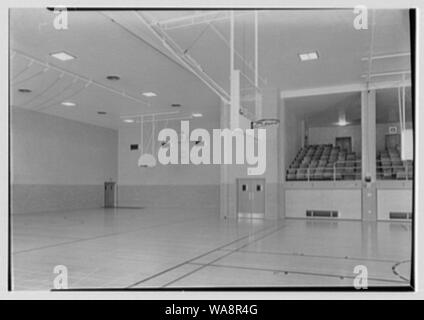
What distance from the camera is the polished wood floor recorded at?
5457 mm

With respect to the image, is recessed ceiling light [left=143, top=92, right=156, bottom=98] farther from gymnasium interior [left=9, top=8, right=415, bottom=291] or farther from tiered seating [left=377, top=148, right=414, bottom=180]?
tiered seating [left=377, top=148, right=414, bottom=180]

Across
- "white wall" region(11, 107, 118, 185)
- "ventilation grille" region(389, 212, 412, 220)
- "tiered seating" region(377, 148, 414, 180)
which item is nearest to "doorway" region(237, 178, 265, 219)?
"ventilation grille" region(389, 212, 412, 220)

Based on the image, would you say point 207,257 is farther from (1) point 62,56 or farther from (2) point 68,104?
(2) point 68,104

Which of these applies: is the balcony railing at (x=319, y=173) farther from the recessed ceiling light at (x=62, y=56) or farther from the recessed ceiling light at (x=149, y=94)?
the recessed ceiling light at (x=62, y=56)

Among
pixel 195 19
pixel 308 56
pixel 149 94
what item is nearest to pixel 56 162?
pixel 149 94

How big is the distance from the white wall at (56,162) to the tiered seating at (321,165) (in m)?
11.9

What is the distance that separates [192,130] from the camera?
75.6 feet

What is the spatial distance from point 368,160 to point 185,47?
344 inches

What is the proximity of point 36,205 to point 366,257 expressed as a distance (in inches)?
645

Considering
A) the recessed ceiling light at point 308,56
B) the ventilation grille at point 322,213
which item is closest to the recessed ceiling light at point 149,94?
the recessed ceiling light at point 308,56

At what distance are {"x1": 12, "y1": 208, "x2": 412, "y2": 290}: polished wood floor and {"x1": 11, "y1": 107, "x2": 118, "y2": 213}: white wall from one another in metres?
7.19
